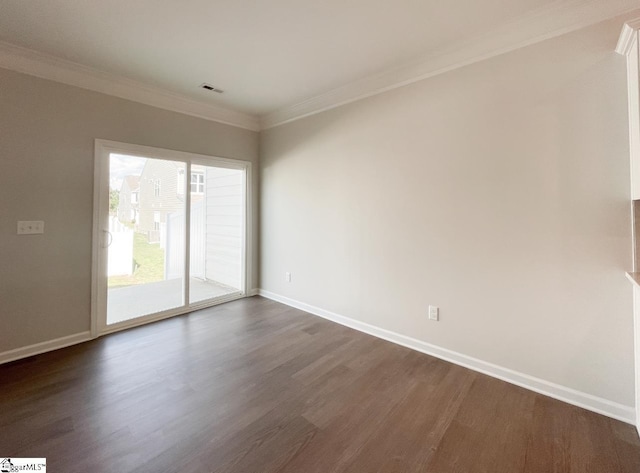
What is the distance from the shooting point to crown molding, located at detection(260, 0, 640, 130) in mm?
1880

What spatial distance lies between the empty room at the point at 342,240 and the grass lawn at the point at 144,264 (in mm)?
27

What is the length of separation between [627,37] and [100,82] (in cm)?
428

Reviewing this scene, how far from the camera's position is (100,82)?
2930 millimetres

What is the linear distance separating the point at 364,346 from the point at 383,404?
87 cm

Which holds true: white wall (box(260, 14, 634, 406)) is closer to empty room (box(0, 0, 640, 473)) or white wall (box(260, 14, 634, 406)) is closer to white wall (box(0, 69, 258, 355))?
empty room (box(0, 0, 640, 473))

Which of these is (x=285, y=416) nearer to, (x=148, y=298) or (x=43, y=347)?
(x=43, y=347)

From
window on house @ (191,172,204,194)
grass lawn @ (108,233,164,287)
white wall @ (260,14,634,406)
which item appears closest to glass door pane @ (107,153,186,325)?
grass lawn @ (108,233,164,287)

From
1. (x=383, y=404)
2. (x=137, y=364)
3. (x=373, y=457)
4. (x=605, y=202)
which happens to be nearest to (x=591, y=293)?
(x=605, y=202)

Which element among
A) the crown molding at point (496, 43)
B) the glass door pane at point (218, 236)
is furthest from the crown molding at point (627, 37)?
the glass door pane at point (218, 236)

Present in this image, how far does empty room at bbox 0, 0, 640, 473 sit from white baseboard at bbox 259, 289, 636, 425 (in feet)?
0.05

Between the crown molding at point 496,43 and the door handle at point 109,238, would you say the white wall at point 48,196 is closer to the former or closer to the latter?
the door handle at point 109,238

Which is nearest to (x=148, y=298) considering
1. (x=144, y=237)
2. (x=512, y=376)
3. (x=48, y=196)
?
(x=144, y=237)

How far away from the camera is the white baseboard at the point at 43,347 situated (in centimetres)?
253

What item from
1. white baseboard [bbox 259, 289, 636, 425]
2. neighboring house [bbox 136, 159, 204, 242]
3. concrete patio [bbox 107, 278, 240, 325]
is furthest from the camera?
neighboring house [bbox 136, 159, 204, 242]
